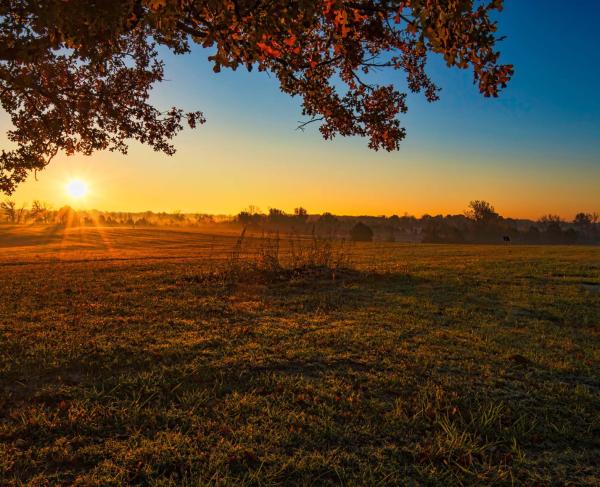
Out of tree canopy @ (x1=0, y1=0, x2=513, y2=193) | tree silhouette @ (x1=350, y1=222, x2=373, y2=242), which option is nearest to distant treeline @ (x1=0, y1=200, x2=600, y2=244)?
tree silhouette @ (x1=350, y1=222, x2=373, y2=242)

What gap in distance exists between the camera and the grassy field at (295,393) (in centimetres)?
288

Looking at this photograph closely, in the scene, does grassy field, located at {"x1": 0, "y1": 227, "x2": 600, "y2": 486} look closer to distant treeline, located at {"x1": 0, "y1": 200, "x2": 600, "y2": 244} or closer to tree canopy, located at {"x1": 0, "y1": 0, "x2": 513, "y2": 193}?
tree canopy, located at {"x1": 0, "y1": 0, "x2": 513, "y2": 193}

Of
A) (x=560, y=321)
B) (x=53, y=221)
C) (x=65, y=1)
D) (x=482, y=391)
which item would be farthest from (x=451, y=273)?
(x=53, y=221)

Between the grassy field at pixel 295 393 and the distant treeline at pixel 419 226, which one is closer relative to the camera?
the grassy field at pixel 295 393

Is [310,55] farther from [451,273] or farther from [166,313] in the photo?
[451,273]

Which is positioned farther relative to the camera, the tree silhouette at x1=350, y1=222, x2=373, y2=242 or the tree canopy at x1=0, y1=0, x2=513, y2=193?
the tree silhouette at x1=350, y1=222, x2=373, y2=242

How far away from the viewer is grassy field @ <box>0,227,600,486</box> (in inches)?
113

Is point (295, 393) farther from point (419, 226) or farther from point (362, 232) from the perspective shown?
point (419, 226)

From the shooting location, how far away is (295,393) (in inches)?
159

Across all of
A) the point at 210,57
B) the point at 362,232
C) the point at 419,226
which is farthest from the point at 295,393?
the point at 419,226

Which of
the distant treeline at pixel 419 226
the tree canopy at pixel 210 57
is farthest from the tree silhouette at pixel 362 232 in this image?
the tree canopy at pixel 210 57

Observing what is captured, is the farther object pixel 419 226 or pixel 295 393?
pixel 419 226

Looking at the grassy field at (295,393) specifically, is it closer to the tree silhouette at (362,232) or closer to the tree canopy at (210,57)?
the tree canopy at (210,57)

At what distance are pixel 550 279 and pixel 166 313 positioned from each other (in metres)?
12.3
